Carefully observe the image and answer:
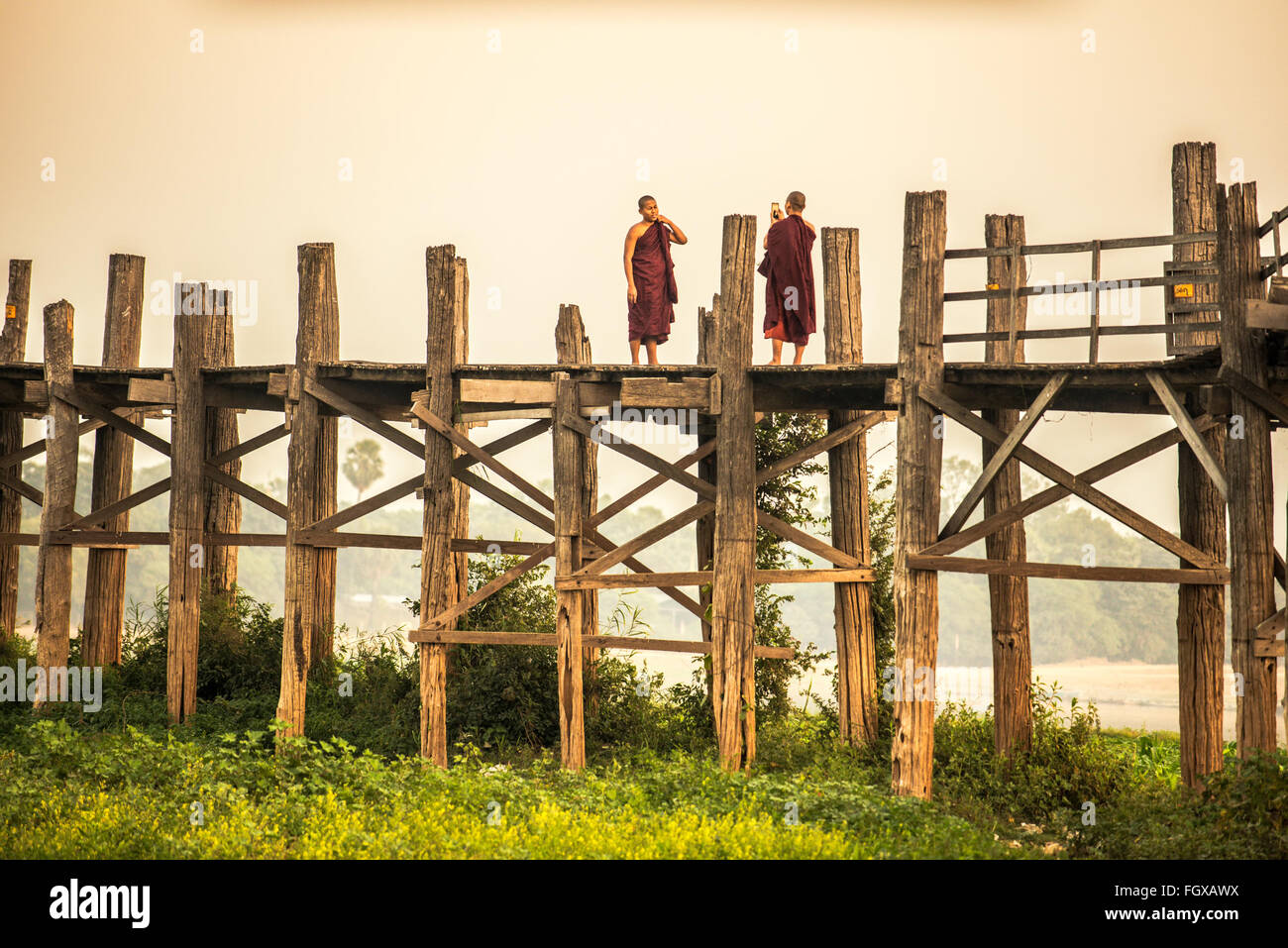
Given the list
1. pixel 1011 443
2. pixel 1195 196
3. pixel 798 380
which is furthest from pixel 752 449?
pixel 1195 196

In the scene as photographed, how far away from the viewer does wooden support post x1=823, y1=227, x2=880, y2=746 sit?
1335 cm

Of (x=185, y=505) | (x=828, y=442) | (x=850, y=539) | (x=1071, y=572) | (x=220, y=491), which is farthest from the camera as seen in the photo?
(x=220, y=491)

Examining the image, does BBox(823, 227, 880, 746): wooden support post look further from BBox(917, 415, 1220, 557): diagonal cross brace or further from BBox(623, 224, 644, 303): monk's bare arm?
BBox(917, 415, 1220, 557): diagonal cross brace

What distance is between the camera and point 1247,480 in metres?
9.48

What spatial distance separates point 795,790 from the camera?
1017 centimetres

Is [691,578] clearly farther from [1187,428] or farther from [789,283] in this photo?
[1187,428]

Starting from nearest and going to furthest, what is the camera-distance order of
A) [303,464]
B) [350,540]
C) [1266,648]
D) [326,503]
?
[1266,648] → [303,464] → [350,540] → [326,503]

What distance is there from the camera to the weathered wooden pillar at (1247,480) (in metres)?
9.28

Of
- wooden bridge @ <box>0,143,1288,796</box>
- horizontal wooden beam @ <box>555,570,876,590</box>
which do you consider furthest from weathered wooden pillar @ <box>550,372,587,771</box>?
horizontal wooden beam @ <box>555,570,876,590</box>

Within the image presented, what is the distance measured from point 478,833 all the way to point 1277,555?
6.11 meters

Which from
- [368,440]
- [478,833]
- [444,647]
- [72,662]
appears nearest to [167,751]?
[444,647]

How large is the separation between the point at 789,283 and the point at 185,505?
6663 millimetres

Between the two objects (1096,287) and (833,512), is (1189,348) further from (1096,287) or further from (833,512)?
(833,512)

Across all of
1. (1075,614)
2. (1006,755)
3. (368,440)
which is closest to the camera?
(1006,755)
